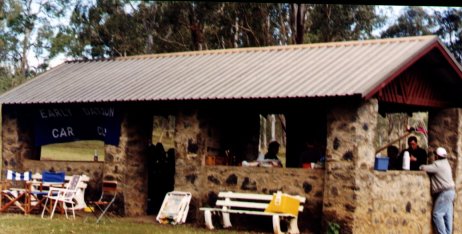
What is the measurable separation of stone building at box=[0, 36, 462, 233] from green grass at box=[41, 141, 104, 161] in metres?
15.3

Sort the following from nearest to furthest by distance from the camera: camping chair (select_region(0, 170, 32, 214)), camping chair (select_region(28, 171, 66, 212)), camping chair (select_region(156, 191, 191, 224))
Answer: camping chair (select_region(156, 191, 191, 224)), camping chair (select_region(28, 171, 66, 212)), camping chair (select_region(0, 170, 32, 214))

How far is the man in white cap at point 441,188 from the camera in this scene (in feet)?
39.5

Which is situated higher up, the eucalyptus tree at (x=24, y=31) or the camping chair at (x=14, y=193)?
the eucalyptus tree at (x=24, y=31)

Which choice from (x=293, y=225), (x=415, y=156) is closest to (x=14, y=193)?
(x=293, y=225)

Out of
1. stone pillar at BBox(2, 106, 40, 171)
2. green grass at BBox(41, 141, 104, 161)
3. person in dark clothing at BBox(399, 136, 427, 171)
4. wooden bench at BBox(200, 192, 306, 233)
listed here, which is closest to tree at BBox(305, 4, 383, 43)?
green grass at BBox(41, 141, 104, 161)

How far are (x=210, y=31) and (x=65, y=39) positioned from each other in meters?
10.2

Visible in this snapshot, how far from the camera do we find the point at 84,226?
11.6 meters

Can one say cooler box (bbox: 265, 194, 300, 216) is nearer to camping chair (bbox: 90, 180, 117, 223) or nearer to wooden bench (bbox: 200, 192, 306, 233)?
wooden bench (bbox: 200, 192, 306, 233)

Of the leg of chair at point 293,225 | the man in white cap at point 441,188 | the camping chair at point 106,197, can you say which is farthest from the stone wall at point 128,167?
the man in white cap at point 441,188

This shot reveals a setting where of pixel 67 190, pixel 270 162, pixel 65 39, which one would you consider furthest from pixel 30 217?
pixel 65 39

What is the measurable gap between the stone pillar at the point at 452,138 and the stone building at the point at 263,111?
0.02 metres

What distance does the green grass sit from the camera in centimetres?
3206

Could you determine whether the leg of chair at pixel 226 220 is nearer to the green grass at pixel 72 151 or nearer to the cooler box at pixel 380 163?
the cooler box at pixel 380 163

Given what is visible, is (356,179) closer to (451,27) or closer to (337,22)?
(337,22)
